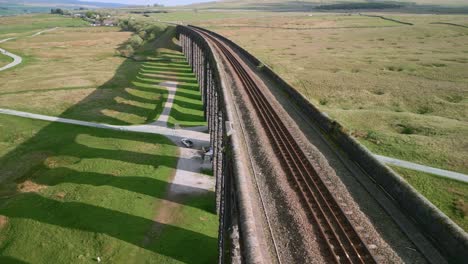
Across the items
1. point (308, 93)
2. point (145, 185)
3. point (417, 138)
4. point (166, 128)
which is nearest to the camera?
point (145, 185)

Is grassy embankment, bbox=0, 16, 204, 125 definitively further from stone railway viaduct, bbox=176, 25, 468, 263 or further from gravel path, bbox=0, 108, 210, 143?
stone railway viaduct, bbox=176, 25, 468, 263

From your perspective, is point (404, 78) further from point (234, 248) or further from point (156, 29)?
point (156, 29)

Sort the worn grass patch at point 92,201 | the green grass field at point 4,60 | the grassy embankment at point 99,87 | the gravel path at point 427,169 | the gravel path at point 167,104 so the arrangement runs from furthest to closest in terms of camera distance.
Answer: the green grass field at point 4,60
the grassy embankment at point 99,87
the gravel path at point 167,104
the gravel path at point 427,169
the worn grass patch at point 92,201

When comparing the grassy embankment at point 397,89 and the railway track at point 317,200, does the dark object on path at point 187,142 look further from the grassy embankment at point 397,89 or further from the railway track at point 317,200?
the grassy embankment at point 397,89

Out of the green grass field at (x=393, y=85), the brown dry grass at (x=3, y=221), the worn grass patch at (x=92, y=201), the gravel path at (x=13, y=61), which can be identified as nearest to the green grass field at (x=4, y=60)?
the gravel path at (x=13, y=61)

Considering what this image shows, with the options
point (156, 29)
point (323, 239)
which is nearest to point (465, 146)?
point (323, 239)
